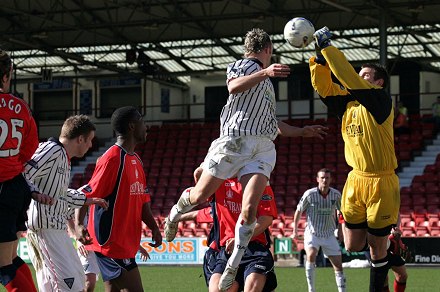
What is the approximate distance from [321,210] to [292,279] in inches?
134

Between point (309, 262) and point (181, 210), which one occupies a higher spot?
point (181, 210)

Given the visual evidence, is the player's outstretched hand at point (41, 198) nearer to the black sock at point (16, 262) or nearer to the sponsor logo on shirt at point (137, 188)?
the black sock at point (16, 262)

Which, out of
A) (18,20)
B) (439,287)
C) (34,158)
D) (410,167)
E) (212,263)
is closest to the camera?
(34,158)

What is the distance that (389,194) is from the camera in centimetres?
962

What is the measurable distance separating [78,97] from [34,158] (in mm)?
37361

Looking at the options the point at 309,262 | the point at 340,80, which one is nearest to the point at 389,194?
the point at 340,80

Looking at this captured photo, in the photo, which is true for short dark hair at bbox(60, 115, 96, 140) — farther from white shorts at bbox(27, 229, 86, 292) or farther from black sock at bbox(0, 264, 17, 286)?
black sock at bbox(0, 264, 17, 286)

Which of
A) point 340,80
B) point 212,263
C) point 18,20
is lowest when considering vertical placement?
point 212,263

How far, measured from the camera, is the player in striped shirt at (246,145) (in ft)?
27.6

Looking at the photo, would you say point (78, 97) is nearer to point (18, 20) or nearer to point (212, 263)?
point (18, 20)

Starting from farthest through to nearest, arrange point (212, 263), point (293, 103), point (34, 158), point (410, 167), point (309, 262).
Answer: point (293, 103)
point (410, 167)
point (309, 262)
point (212, 263)
point (34, 158)

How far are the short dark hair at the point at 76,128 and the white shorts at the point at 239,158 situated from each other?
1204mm

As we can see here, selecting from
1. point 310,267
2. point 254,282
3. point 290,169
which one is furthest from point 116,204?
point 290,169

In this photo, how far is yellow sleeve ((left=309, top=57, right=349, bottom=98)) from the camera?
9859 mm
